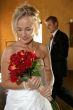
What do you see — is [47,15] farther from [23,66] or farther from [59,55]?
[23,66]

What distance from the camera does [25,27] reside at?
1.67m

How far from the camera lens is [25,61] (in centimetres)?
152

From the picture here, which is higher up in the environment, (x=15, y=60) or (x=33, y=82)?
(x=15, y=60)

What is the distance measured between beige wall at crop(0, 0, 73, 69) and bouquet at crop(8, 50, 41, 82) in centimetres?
759

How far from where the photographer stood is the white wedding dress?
1.67 metres

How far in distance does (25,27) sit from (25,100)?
1.48 ft

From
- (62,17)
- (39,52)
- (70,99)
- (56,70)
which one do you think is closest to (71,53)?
(62,17)

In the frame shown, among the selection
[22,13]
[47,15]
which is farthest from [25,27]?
[47,15]

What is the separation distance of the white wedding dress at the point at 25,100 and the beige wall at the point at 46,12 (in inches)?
294

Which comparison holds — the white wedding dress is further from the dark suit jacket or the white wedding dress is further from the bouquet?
the dark suit jacket

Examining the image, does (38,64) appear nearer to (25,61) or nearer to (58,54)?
(25,61)

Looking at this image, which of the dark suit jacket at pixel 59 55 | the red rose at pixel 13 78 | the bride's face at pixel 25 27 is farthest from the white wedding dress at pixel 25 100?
the dark suit jacket at pixel 59 55

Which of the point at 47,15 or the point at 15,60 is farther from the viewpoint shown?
the point at 47,15

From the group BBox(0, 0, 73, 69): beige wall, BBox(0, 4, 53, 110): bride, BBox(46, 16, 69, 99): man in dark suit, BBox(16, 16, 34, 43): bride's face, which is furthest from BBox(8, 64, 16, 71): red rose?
BBox(0, 0, 73, 69): beige wall
